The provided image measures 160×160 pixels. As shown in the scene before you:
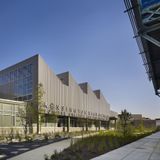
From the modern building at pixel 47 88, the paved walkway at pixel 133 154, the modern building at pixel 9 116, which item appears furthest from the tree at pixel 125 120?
the modern building at pixel 47 88

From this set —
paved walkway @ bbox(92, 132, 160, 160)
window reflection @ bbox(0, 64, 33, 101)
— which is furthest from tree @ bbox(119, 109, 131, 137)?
window reflection @ bbox(0, 64, 33, 101)

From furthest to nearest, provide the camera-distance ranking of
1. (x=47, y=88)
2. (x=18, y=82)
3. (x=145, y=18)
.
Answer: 1. (x=18, y=82)
2. (x=47, y=88)
3. (x=145, y=18)

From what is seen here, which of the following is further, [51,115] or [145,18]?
[51,115]

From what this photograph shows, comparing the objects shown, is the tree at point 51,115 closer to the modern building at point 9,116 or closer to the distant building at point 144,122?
the modern building at point 9,116

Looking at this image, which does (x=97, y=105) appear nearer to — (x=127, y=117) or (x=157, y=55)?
(x=127, y=117)

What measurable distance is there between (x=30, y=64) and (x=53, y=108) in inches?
367

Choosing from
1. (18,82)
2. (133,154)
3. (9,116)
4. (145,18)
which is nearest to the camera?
(145,18)

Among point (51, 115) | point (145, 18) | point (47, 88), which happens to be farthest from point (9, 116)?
point (145, 18)

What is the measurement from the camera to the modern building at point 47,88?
52.6 meters

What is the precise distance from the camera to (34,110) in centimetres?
4200

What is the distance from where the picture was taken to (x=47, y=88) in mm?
54281

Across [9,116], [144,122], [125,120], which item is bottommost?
[144,122]

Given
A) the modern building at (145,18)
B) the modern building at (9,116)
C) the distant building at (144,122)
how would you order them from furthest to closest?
1. the distant building at (144,122)
2. the modern building at (9,116)
3. the modern building at (145,18)

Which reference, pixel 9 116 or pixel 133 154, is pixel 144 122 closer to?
pixel 9 116
